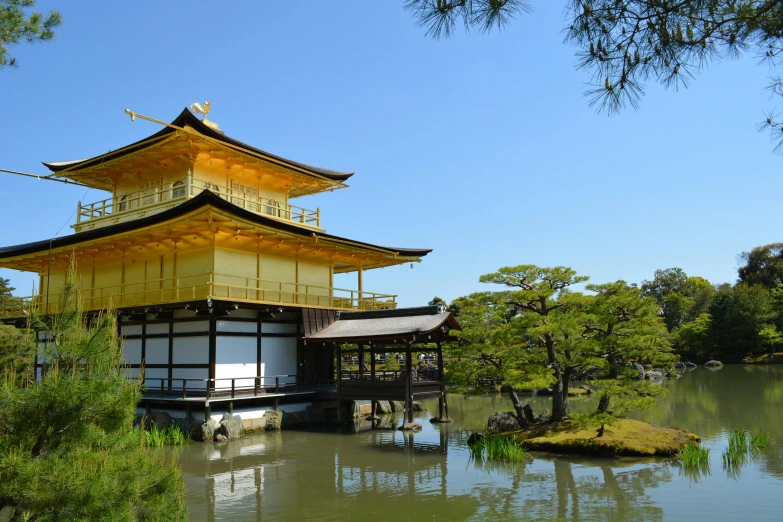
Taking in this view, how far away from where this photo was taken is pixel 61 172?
75.7 feet

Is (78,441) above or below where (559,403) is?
above

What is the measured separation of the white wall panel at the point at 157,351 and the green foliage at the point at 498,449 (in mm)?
10552

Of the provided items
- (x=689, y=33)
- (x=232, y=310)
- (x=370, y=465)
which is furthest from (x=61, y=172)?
(x=689, y=33)

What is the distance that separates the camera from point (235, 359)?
727 inches

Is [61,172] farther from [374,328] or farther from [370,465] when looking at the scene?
[370,465]

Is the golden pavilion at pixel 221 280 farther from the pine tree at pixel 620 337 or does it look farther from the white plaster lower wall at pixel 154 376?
the pine tree at pixel 620 337

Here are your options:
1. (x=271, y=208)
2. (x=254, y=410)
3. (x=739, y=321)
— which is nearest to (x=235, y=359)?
(x=254, y=410)

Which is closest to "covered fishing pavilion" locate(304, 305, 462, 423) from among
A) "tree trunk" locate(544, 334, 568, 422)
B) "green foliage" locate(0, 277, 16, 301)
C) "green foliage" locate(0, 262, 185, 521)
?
"tree trunk" locate(544, 334, 568, 422)

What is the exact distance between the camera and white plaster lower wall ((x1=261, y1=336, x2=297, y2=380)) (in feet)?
63.7

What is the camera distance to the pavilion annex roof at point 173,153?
65.4ft

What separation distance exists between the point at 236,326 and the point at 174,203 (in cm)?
502

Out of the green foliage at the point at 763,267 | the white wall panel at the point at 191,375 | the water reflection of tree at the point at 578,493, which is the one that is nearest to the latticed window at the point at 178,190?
the white wall panel at the point at 191,375

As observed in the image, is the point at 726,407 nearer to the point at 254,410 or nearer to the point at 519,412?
the point at 519,412

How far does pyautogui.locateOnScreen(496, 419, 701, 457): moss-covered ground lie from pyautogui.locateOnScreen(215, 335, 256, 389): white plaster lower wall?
817cm
